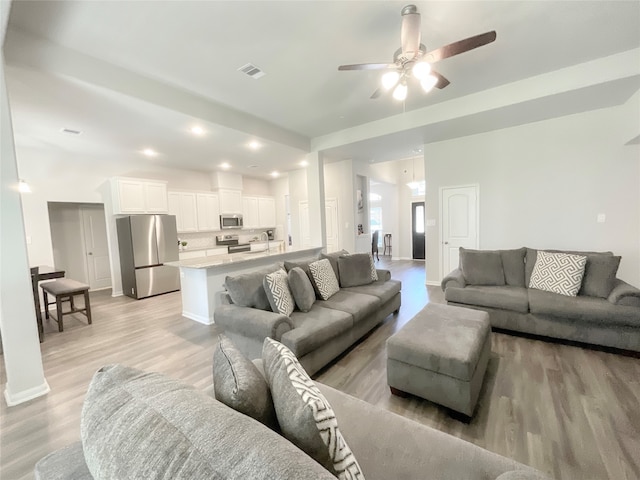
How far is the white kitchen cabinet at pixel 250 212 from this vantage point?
25.1 feet

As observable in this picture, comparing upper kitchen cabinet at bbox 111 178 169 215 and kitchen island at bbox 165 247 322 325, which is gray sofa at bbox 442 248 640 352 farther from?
upper kitchen cabinet at bbox 111 178 169 215

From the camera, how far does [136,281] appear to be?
523 cm

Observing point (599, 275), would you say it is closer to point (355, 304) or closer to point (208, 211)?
point (355, 304)

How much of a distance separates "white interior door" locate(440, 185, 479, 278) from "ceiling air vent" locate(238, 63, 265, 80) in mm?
3886

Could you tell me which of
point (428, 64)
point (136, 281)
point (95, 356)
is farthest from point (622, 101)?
point (136, 281)

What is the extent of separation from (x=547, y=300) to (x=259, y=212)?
687 centimetres

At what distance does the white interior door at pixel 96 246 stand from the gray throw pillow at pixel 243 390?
23.0 ft

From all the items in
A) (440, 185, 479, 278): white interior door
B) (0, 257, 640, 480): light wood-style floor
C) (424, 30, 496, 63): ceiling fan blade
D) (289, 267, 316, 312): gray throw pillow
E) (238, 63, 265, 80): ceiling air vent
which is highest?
(238, 63, 265, 80): ceiling air vent

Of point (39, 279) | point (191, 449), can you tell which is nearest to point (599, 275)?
point (191, 449)

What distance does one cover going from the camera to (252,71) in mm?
2955

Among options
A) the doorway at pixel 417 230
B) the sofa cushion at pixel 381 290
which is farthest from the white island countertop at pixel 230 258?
the doorway at pixel 417 230

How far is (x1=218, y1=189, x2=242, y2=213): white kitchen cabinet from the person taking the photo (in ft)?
23.2

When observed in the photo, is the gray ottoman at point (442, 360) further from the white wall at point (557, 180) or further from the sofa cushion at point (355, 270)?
the white wall at point (557, 180)

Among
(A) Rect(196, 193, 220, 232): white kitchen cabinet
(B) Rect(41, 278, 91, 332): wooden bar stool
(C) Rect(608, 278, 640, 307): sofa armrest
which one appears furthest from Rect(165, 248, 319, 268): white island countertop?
(C) Rect(608, 278, 640, 307): sofa armrest
